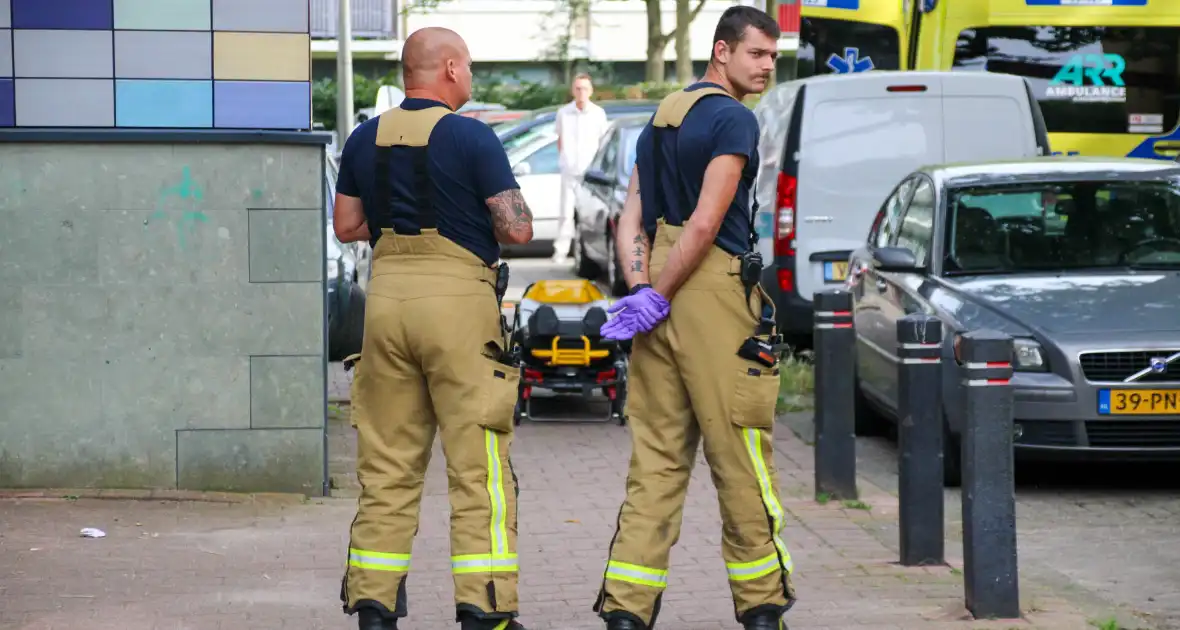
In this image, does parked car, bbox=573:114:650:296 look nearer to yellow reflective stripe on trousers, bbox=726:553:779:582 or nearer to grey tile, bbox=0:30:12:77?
grey tile, bbox=0:30:12:77

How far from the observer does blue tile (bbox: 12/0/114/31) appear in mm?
8031

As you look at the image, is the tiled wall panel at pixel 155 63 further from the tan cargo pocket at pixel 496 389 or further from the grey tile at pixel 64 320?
the tan cargo pocket at pixel 496 389

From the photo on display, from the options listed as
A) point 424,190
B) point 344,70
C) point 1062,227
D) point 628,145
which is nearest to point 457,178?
point 424,190

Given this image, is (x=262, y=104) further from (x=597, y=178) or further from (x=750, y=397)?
(x=597, y=178)

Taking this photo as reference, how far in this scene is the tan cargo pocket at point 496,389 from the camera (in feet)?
18.5

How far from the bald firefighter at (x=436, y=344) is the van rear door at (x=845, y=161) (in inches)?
280

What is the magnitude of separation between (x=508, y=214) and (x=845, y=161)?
24.2 feet

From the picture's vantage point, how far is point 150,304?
8141 millimetres

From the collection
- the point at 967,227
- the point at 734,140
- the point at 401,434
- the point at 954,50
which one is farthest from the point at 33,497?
the point at 954,50

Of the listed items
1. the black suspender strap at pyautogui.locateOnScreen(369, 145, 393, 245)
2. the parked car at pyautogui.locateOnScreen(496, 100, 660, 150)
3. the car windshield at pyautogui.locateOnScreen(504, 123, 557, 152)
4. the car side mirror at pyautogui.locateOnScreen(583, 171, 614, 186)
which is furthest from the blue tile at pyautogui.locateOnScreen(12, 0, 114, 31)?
the car windshield at pyautogui.locateOnScreen(504, 123, 557, 152)

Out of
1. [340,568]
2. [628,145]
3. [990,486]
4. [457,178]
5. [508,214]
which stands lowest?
[340,568]

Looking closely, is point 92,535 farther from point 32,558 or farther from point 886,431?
point 886,431

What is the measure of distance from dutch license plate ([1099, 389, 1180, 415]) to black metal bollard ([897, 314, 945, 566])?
1.30 metres

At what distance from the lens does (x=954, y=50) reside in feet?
52.4
